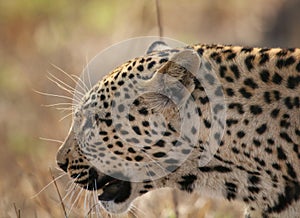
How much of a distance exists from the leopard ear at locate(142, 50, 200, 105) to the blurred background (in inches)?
77.9

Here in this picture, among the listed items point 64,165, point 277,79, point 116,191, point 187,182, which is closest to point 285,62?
point 277,79

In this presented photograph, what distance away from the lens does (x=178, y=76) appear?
6.27 m

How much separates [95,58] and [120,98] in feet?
20.1

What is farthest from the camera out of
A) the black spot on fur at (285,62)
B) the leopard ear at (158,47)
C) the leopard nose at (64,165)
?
the leopard ear at (158,47)

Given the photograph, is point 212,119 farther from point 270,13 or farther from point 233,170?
point 270,13

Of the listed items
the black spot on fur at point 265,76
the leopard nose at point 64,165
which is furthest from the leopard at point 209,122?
the leopard nose at point 64,165

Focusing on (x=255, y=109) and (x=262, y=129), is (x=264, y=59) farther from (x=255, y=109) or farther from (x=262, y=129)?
(x=262, y=129)

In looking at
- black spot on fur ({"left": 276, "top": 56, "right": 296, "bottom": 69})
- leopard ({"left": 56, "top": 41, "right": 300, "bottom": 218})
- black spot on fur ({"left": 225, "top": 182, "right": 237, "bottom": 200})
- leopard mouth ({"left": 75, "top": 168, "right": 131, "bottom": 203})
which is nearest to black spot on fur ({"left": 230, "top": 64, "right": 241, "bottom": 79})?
leopard ({"left": 56, "top": 41, "right": 300, "bottom": 218})

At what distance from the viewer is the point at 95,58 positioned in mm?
12672

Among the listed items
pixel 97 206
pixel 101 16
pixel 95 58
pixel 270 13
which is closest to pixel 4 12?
pixel 101 16

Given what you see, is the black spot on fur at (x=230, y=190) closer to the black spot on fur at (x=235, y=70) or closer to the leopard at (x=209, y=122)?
the leopard at (x=209, y=122)

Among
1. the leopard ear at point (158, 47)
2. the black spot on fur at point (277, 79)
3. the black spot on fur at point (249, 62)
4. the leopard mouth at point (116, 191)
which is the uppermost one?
the black spot on fur at point (249, 62)

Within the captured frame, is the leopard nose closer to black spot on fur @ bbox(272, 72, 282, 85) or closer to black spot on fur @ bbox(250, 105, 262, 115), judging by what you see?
black spot on fur @ bbox(250, 105, 262, 115)

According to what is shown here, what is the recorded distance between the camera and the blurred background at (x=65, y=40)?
30.1 ft
